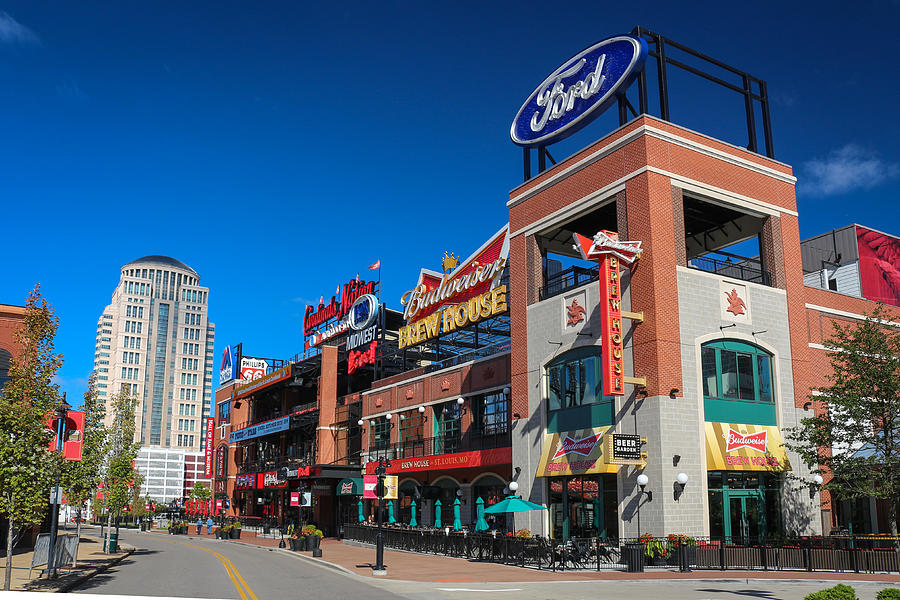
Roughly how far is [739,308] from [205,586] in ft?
74.9

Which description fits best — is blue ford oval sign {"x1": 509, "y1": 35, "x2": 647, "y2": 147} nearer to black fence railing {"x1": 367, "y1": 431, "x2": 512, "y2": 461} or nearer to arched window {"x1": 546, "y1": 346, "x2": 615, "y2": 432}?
arched window {"x1": 546, "y1": 346, "x2": 615, "y2": 432}

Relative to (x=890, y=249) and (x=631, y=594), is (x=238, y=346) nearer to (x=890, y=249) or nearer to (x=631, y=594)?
(x=890, y=249)

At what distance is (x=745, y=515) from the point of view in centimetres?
2997

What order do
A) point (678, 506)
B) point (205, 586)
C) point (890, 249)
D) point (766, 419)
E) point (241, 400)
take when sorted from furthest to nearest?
point (241, 400)
point (890, 249)
point (766, 419)
point (678, 506)
point (205, 586)

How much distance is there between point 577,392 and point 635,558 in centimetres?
821

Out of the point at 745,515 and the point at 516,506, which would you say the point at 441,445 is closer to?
the point at 516,506

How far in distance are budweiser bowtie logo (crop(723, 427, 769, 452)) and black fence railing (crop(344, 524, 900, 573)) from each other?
3708 mm

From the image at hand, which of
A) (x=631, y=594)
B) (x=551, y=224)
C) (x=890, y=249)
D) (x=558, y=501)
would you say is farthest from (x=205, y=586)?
(x=890, y=249)

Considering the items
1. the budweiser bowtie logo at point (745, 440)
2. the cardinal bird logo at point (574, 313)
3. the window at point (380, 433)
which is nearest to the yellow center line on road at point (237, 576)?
the window at point (380, 433)

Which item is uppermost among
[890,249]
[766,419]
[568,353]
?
[890,249]

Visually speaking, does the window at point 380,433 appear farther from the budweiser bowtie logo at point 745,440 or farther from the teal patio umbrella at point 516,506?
the budweiser bowtie logo at point 745,440

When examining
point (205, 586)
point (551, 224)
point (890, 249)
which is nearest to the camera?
point (205, 586)

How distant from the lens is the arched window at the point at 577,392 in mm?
31609

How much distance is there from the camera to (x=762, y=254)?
3516 centimetres
